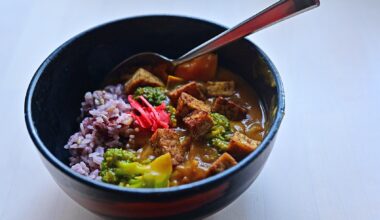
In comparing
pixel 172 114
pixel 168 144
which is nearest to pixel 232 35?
pixel 172 114

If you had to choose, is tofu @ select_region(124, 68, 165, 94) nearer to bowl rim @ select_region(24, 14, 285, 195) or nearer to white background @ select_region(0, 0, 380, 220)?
bowl rim @ select_region(24, 14, 285, 195)

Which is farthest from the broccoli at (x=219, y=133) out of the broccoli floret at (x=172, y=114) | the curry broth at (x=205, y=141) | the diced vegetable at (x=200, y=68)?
the diced vegetable at (x=200, y=68)

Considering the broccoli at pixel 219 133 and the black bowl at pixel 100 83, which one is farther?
the broccoli at pixel 219 133

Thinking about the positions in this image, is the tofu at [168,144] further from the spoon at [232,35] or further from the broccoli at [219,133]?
the spoon at [232,35]

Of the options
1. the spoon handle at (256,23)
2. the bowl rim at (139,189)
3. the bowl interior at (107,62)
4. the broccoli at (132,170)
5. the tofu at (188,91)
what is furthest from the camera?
the tofu at (188,91)

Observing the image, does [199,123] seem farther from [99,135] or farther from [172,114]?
[99,135]
